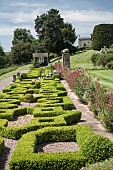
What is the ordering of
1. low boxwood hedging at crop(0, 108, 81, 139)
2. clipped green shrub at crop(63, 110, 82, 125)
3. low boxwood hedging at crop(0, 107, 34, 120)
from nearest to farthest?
low boxwood hedging at crop(0, 108, 81, 139) < clipped green shrub at crop(63, 110, 82, 125) < low boxwood hedging at crop(0, 107, 34, 120)

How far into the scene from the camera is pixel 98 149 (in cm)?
611

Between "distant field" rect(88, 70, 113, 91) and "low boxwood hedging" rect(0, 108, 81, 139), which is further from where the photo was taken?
"distant field" rect(88, 70, 113, 91)

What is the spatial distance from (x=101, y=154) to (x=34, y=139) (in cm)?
218

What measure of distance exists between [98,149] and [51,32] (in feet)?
168

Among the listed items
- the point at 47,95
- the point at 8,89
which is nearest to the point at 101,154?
the point at 47,95

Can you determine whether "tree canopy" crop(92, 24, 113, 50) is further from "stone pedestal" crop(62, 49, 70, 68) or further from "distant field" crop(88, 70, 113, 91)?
"distant field" crop(88, 70, 113, 91)

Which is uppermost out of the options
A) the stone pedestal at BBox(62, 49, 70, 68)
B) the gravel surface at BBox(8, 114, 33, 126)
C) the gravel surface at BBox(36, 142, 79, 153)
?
the stone pedestal at BBox(62, 49, 70, 68)

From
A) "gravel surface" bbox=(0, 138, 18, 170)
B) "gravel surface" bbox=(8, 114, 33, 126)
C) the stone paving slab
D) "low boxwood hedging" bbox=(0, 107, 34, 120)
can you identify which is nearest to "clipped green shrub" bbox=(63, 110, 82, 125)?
the stone paving slab

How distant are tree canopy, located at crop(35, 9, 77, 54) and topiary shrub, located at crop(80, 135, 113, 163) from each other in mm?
49618

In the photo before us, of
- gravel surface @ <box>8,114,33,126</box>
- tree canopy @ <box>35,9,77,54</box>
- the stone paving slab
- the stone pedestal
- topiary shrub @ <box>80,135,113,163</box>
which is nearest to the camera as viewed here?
topiary shrub @ <box>80,135,113,163</box>

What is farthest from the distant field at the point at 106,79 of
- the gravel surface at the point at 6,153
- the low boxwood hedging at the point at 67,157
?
the low boxwood hedging at the point at 67,157

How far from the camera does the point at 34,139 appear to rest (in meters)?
7.72

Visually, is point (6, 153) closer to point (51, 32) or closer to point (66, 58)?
point (66, 58)

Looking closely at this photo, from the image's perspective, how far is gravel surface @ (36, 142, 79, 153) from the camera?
7715 millimetres
